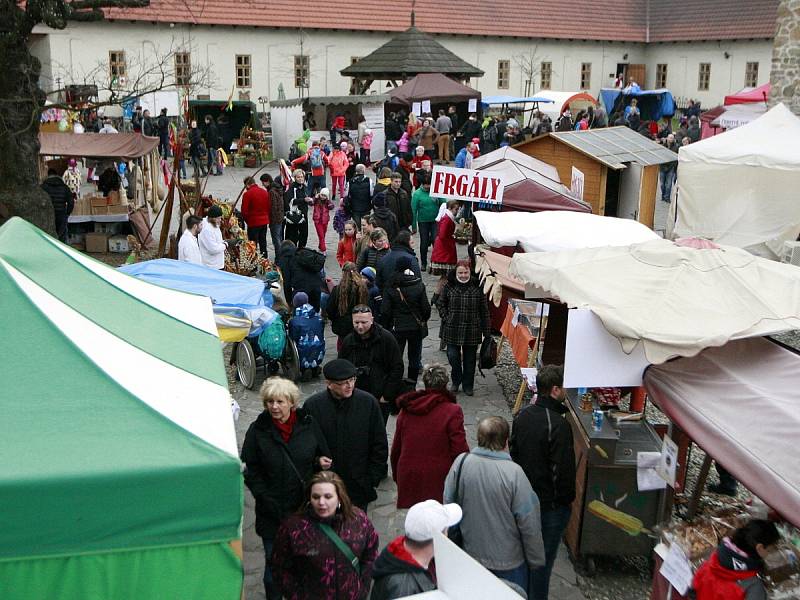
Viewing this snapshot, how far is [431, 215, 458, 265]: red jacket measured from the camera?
1268 centimetres

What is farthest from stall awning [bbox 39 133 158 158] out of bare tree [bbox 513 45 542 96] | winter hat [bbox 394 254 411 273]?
bare tree [bbox 513 45 542 96]

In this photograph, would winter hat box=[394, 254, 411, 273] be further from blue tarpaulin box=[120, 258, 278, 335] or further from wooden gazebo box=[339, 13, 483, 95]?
wooden gazebo box=[339, 13, 483, 95]

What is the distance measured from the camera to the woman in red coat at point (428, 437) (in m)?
5.89

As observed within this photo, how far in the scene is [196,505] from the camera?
11.4 feet

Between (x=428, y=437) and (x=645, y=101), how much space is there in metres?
40.3

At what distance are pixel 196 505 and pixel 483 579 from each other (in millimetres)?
1125

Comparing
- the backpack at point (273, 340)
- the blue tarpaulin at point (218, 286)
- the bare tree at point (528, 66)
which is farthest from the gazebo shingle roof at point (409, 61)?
the blue tarpaulin at point (218, 286)

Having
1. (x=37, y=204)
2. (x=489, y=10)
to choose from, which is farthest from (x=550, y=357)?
(x=489, y=10)

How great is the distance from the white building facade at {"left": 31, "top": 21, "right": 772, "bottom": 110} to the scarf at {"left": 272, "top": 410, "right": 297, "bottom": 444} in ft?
83.0

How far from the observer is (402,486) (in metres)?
6.09

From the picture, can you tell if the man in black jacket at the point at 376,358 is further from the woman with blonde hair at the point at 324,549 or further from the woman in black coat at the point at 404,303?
the woman with blonde hair at the point at 324,549

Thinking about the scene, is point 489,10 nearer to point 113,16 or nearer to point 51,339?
point 113,16

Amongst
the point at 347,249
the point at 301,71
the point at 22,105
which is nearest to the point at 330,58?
the point at 301,71

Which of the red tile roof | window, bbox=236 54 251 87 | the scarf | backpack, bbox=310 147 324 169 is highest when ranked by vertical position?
the red tile roof
